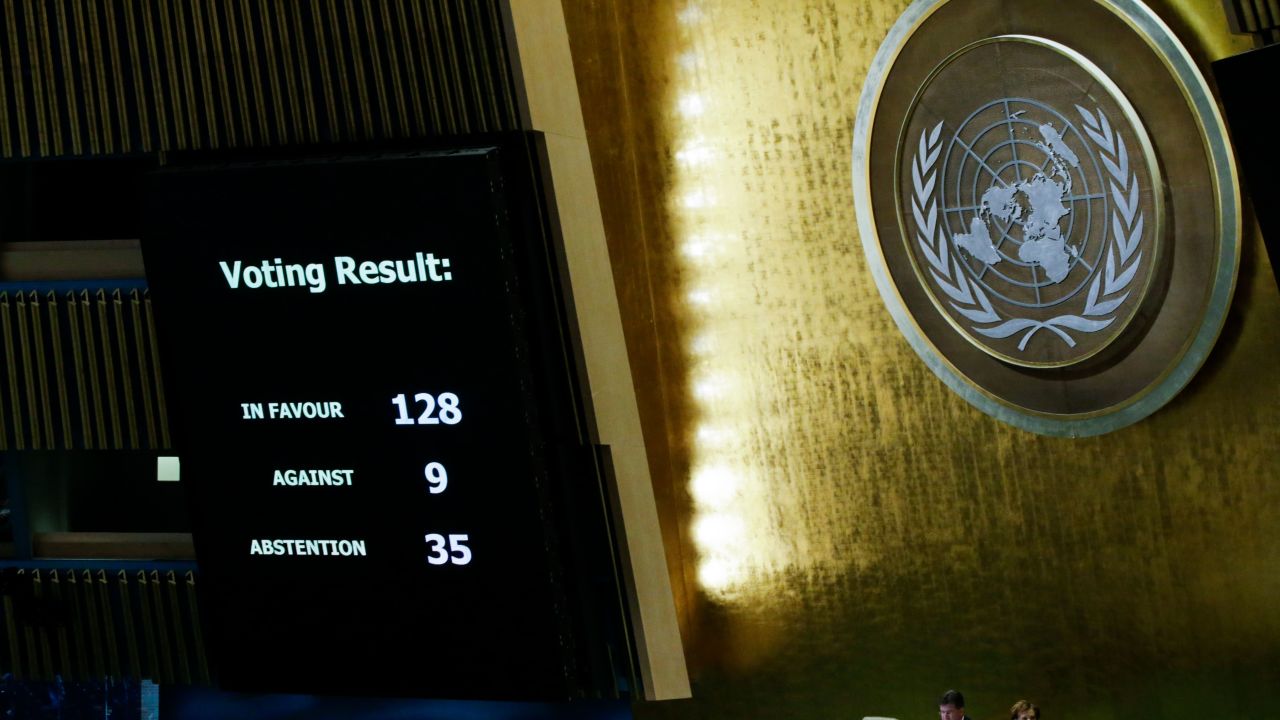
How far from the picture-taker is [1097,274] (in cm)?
561

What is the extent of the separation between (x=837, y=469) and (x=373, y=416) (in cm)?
225

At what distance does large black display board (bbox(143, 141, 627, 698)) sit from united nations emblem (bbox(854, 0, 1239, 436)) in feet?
5.52

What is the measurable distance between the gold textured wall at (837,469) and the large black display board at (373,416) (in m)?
0.90

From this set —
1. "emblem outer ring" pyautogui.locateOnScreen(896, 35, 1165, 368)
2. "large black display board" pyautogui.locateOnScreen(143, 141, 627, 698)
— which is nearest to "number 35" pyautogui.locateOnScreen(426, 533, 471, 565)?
"large black display board" pyautogui.locateOnScreen(143, 141, 627, 698)

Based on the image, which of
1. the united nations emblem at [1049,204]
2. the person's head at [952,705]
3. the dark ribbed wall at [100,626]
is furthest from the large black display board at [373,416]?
the united nations emblem at [1049,204]

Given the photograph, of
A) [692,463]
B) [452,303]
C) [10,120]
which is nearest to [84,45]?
[10,120]

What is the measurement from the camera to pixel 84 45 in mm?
6250

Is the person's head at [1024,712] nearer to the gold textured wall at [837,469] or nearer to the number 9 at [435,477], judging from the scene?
the gold textured wall at [837,469]

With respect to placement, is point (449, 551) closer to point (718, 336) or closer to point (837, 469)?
point (718, 336)

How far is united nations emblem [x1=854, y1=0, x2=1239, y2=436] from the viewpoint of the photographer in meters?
5.37

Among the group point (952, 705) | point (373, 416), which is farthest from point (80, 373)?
point (952, 705)

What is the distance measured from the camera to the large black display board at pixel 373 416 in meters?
5.36

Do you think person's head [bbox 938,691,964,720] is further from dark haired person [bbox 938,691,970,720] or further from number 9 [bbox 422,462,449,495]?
number 9 [bbox 422,462,449,495]

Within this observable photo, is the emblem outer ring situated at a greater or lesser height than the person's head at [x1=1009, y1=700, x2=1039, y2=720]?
greater
